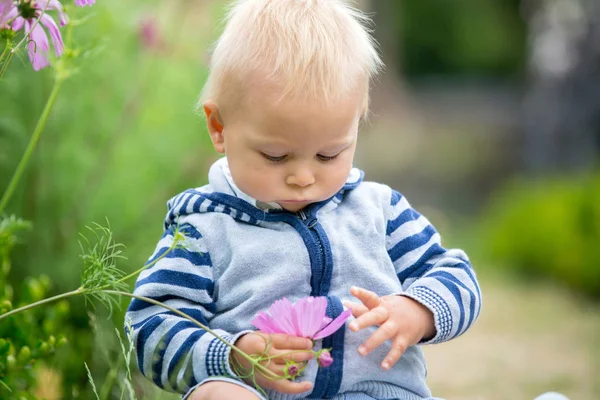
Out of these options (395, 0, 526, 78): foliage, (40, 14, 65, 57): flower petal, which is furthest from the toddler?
(395, 0, 526, 78): foliage

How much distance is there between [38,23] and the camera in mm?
1706

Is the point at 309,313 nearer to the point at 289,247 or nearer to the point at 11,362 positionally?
the point at 289,247

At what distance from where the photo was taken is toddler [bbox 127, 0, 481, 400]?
1.68 meters

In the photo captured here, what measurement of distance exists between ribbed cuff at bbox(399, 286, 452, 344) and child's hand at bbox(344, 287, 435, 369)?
11mm

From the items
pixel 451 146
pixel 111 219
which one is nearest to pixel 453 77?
pixel 451 146

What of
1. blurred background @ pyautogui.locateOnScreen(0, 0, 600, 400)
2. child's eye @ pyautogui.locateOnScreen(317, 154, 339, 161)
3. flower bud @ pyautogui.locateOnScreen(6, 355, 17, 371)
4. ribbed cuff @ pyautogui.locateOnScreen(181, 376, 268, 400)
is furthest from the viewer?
blurred background @ pyautogui.locateOnScreen(0, 0, 600, 400)

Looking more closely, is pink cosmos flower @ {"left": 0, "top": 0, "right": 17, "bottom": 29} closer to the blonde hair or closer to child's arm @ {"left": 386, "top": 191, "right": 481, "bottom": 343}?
the blonde hair

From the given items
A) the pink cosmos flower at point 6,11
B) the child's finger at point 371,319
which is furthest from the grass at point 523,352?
the pink cosmos flower at point 6,11

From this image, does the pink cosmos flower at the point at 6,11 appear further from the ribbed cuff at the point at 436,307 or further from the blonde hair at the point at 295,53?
the ribbed cuff at the point at 436,307

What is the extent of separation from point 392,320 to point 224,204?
403 millimetres

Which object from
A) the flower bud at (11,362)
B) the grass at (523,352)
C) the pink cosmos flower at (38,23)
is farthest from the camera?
the grass at (523,352)

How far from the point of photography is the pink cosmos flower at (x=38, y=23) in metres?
1.53

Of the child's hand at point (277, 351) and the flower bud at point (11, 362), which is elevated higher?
the child's hand at point (277, 351)

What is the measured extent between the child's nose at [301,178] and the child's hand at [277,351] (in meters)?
0.29
